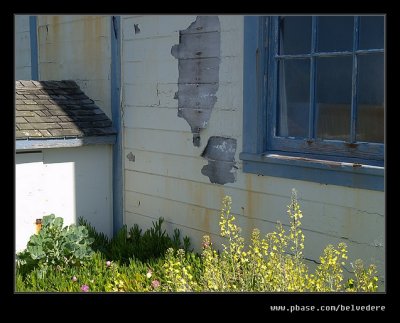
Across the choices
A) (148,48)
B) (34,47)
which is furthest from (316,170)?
(34,47)

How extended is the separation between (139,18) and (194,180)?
6.06ft

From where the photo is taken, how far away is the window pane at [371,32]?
13.3ft

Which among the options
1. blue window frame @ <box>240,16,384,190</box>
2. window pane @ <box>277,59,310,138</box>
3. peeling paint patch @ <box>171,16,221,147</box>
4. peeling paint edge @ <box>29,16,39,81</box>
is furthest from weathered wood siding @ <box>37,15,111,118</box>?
window pane @ <box>277,59,310,138</box>

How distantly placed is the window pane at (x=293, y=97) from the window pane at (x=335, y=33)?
8.3 inches

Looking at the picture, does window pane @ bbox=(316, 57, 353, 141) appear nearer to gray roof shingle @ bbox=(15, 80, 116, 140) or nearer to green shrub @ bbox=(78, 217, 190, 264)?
green shrub @ bbox=(78, 217, 190, 264)

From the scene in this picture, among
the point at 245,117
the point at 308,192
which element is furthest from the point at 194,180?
the point at 308,192

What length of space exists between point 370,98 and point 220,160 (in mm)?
1552

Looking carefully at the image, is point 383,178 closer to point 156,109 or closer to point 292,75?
point 292,75

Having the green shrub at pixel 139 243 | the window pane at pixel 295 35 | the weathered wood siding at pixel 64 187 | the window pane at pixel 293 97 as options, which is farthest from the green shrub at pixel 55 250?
the window pane at pixel 295 35

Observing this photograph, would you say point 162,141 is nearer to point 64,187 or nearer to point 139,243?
point 139,243

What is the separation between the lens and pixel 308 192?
4512 mm

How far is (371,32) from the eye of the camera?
13.5ft

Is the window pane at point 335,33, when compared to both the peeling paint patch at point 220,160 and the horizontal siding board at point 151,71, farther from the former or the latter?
the horizontal siding board at point 151,71

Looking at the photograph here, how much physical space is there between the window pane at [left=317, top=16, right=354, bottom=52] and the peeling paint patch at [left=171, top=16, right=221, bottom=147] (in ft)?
3.48
